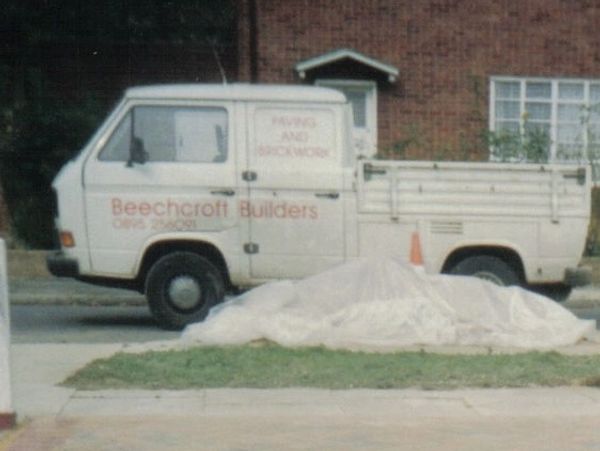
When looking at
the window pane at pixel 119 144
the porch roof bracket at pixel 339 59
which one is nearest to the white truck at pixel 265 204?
the window pane at pixel 119 144

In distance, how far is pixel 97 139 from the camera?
15.0m

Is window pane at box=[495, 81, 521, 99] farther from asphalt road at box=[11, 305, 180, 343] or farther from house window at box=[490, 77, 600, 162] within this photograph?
asphalt road at box=[11, 305, 180, 343]

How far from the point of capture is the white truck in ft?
48.8

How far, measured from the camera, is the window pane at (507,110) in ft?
84.2

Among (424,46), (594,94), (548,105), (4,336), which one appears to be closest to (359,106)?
(424,46)

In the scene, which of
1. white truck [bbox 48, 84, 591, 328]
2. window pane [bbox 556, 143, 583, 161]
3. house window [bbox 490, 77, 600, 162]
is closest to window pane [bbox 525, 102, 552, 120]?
house window [bbox 490, 77, 600, 162]

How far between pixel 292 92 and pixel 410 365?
14.8 feet

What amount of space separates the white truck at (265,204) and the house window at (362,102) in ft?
32.3

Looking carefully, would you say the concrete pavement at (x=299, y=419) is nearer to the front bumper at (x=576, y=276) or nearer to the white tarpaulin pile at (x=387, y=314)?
the white tarpaulin pile at (x=387, y=314)

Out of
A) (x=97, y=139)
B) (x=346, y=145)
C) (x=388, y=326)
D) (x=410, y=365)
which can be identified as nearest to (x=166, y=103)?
(x=97, y=139)

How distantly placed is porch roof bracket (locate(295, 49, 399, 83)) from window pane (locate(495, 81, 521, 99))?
194cm

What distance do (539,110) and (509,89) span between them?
64 centimetres

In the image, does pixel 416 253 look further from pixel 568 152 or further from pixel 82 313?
pixel 568 152

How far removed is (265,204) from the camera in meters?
14.9
